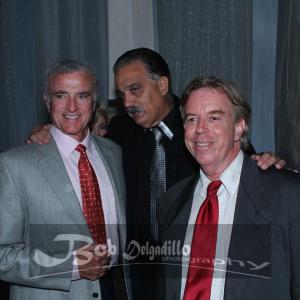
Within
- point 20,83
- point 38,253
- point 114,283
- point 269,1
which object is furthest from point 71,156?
point 20,83

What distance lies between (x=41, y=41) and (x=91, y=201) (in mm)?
2399

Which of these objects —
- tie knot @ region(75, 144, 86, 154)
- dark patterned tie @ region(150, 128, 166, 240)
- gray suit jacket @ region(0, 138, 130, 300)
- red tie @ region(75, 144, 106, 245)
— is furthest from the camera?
dark patterned tie @ region(150, 128, 166, 240)

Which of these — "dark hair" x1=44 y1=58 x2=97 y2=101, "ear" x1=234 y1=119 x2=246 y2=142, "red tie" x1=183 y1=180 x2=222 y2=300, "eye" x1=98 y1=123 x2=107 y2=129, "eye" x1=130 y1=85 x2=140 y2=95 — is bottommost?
"red tie" x1=183 y1=180 x2=222 y2=300

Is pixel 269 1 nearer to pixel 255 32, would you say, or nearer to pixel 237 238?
pixel 255 32

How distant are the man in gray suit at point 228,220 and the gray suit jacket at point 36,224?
365 millimetres

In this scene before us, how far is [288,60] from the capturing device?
303 centimetres

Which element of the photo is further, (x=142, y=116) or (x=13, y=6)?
(x=13, y=6)

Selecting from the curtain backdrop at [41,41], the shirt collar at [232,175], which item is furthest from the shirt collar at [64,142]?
the curtain backdrop at [41,41]

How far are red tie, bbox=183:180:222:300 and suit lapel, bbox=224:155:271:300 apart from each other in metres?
0.06

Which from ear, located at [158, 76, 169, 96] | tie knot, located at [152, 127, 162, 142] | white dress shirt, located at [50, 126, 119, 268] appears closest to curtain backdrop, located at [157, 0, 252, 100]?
ear, located at [158, 76, 169, 96]

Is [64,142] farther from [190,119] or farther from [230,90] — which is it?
[230,90]

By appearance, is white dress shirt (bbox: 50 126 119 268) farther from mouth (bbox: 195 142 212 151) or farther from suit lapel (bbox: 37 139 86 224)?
mouth (bbox: 195 142 212 151)

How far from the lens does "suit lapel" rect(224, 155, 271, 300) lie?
1.63 metres

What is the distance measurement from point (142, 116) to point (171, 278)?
988mm
